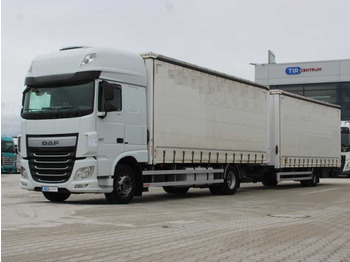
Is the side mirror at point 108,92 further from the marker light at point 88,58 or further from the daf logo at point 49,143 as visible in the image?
the daf logo at point 49,143

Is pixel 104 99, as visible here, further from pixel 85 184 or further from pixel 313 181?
pixel 313 181

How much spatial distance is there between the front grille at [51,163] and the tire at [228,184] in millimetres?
6206

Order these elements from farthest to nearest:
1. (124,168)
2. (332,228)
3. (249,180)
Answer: (249,180)
(124,168)
(332,228)

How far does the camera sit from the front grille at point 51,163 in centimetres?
1248

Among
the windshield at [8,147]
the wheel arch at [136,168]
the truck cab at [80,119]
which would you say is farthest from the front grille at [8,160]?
the wheel arch at [136,168]

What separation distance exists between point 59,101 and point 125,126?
5.56ft

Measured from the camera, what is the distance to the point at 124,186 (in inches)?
518

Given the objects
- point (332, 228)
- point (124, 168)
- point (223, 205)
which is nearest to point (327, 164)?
point (223, 205)

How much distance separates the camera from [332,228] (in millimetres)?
9219

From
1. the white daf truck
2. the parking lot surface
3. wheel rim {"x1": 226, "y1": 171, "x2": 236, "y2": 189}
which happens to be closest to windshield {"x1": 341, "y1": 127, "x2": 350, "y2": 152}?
the white daf truck

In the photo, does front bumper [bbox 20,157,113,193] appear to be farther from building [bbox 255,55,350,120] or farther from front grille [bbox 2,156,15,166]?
building [bbox 255,55,350,120]

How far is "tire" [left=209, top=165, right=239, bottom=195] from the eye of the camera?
17.3 m

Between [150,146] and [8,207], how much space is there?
12.4ft

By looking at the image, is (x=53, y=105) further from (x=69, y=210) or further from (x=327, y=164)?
(x=327, y=164)
